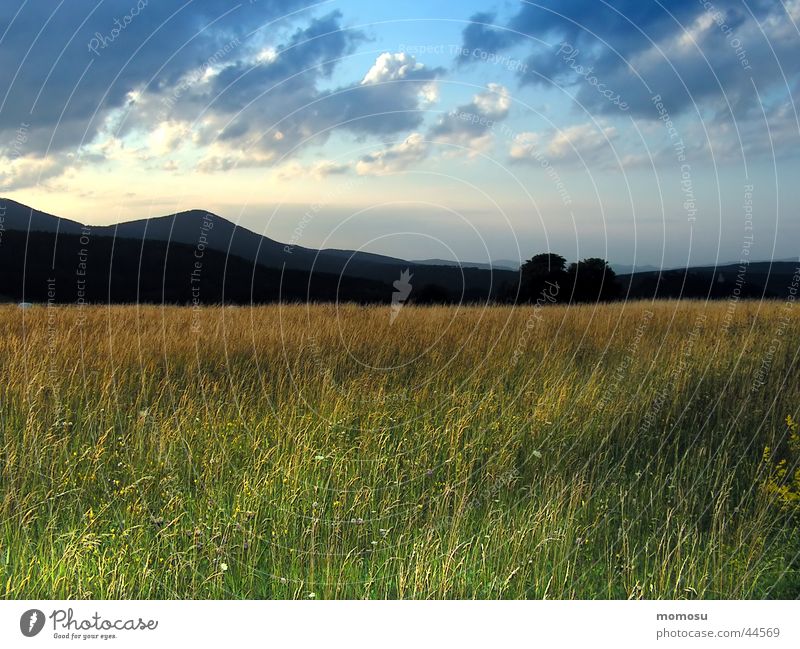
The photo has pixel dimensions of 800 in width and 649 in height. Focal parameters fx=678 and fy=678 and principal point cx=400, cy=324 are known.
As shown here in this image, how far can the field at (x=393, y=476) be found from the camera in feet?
12.7

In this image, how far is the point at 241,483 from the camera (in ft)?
15.2

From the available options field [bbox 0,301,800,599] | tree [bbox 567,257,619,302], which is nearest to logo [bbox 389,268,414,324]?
field [bbox 0,301,800,599]

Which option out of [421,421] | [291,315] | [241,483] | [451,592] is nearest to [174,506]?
[241,483]
